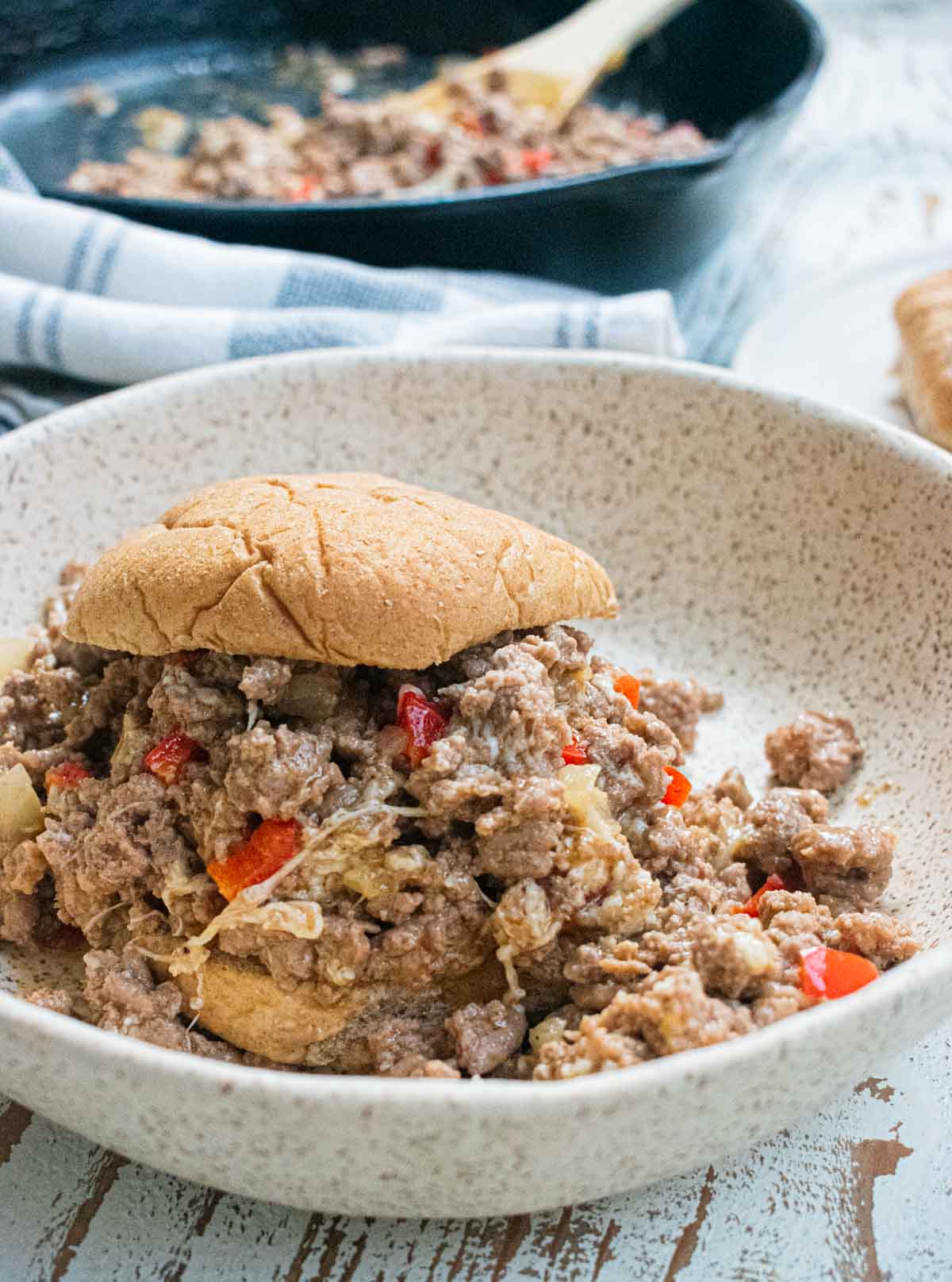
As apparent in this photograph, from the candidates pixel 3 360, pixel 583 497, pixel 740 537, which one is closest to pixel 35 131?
pixel 3 360

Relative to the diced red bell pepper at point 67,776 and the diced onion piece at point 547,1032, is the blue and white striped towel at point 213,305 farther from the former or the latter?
the diced onion piece at point 547,1032

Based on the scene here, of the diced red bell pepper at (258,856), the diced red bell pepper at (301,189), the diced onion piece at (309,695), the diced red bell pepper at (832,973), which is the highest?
the diced onion piece at (309,695)

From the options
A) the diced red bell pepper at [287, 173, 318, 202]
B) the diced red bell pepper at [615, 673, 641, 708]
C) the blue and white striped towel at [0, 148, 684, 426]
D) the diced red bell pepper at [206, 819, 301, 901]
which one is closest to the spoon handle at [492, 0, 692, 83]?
the diced red bell pepper at [287, 173, 318, 202]

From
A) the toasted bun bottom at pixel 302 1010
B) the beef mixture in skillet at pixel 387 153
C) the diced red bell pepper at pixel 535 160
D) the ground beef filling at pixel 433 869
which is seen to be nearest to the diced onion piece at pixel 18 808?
the ground beef filling at pixel 433 869

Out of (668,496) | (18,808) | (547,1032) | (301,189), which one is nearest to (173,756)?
(18,808)

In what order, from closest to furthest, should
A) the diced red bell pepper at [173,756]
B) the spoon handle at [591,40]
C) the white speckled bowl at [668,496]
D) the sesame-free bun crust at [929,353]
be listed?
the diced red bell pepper at [173,756], the white speckled bowl at [668,496], the sesame-free bun crust at [929,353], the spoon handle at [591,40]

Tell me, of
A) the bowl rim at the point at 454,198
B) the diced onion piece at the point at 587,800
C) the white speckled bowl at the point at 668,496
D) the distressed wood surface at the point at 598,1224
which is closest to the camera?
the distressed wood surface at the point at 598,1224

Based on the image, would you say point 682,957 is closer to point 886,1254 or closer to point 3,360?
point 886,1254

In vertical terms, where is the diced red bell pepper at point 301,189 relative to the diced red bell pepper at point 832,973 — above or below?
above
